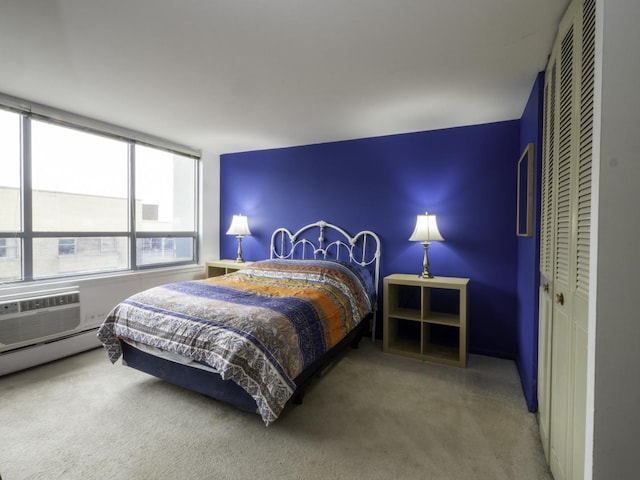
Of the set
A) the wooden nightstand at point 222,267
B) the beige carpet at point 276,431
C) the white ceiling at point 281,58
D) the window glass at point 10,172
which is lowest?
the beige carpet at point 276,431

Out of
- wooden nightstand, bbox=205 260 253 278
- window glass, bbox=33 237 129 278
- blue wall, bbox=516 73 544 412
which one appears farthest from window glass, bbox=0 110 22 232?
blue wall, bbox=516 73 544 412

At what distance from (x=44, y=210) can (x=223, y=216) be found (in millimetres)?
2118

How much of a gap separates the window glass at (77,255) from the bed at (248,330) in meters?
1.18

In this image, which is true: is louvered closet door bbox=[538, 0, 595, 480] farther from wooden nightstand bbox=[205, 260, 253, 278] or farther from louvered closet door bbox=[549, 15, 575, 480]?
wooden nightstand bbox=[205, 260, 253, 278]

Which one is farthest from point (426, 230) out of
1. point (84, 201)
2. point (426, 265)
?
point (84, 201)

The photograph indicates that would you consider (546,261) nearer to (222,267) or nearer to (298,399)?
(298,399)

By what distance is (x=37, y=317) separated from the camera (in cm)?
269

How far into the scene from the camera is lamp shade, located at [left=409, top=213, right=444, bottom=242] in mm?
3041

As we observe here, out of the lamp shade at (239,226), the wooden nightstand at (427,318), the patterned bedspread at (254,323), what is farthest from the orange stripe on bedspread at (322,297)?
the lamp shade at (239,226)

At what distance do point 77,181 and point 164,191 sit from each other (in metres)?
0.99

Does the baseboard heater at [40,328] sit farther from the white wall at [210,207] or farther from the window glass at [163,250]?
the white wall at [210,207]

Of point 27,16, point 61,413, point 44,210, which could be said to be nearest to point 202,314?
point 61,413

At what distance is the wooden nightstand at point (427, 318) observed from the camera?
284 centimetres

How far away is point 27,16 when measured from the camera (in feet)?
5.33
